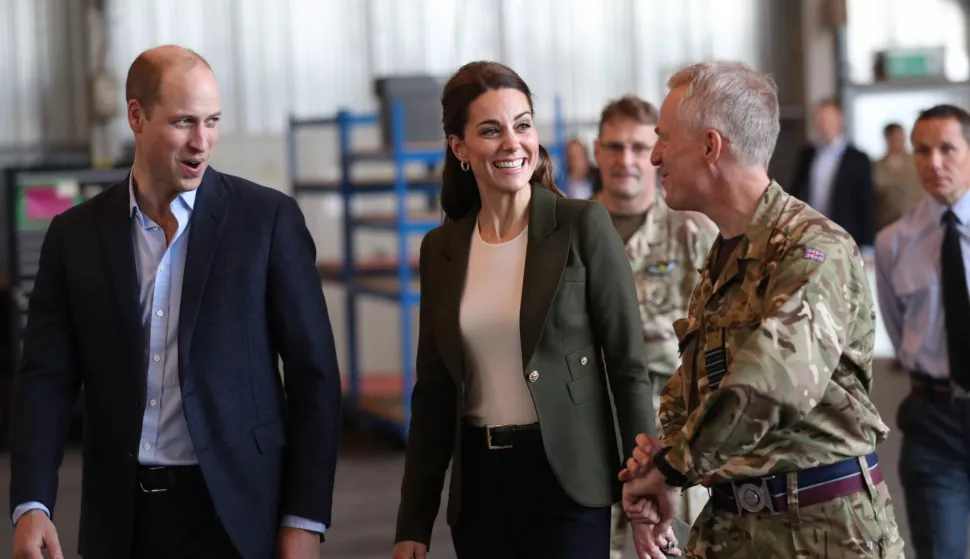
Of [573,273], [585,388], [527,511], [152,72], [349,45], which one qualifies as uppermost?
[349,45]

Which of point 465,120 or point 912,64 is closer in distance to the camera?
point 465,120

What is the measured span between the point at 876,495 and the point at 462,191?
998 millimetres

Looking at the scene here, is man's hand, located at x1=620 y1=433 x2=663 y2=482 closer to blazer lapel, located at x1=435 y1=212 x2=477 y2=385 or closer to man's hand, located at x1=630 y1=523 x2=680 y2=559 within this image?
man's hand, located at x1=630 y1=523 x2=680 y2=559

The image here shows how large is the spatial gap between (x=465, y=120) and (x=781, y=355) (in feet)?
2.92

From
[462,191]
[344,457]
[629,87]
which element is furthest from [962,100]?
[462,191]

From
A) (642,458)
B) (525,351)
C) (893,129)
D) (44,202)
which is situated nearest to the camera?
(642,458)

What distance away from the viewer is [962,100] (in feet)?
35.7

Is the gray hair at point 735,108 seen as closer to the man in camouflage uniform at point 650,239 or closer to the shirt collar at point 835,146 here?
the man in camouflage uniform at point 650,239

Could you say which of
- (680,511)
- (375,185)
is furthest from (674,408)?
(375,185)

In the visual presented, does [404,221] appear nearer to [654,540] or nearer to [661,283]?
[661,283]

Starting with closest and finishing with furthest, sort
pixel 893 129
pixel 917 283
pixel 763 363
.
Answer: pixel 763 363 < pixel 917 283 < pixel 893 129

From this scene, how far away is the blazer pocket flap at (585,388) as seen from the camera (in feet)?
7.62

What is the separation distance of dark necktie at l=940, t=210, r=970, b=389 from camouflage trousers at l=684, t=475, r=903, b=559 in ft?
4.97

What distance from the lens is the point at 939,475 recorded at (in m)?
3.42
